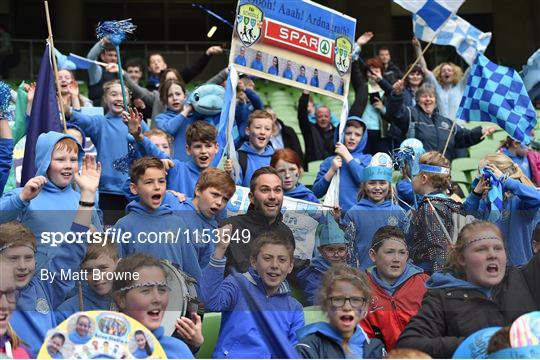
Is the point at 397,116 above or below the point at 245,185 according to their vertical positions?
above

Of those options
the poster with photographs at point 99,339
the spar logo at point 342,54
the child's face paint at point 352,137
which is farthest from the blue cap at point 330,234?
the spar logo at point 342,54

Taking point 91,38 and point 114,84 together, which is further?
point 91,38

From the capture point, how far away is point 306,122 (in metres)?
12.7

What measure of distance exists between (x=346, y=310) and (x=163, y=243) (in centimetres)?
93

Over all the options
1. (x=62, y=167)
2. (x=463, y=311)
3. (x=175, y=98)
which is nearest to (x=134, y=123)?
(x=62, y=167)

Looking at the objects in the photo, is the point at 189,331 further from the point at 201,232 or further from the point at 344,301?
the point at 344,301

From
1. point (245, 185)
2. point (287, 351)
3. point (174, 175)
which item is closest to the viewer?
point (287, 351)

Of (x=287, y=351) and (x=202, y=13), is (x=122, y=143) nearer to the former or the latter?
(x=287, y=351)

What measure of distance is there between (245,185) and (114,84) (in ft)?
4.56

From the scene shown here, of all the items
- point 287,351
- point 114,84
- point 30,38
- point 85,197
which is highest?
point 30,38

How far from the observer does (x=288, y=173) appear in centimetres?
987

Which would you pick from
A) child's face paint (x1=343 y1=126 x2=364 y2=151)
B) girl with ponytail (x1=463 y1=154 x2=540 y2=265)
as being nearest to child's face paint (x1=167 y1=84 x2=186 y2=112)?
child's face paint (x1=343 y1=126 x2=364 y2=151)

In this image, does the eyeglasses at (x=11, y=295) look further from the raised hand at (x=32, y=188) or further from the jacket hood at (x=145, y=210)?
the jacket hood at (x=145, y=210)

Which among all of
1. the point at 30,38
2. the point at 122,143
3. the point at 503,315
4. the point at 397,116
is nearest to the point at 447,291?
the point at 503,315
